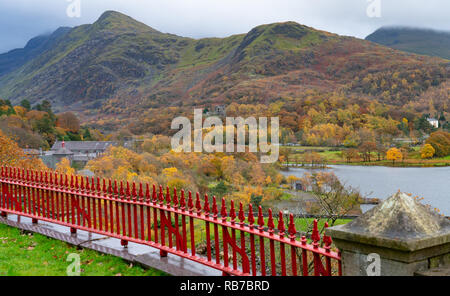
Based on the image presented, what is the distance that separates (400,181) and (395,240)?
5828 centimetres

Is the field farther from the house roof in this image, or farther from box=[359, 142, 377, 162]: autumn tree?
the house roof

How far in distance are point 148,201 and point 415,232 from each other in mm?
3998

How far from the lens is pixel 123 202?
6.18m

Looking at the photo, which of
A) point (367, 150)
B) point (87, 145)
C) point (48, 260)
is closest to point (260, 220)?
point (48, 260)

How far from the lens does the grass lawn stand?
5207mm

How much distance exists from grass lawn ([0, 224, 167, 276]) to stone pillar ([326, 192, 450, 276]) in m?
2.93

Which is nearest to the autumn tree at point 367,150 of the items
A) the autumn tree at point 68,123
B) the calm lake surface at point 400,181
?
the calm lake surface at point 400,181

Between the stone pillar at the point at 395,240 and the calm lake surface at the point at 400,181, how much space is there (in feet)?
143

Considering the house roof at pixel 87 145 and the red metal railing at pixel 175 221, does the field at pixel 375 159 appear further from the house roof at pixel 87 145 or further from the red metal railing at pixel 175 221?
the red metal railing at pixel 175 221

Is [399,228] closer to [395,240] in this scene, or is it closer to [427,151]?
[395,240]

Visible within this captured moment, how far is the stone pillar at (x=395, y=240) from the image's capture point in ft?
9.43

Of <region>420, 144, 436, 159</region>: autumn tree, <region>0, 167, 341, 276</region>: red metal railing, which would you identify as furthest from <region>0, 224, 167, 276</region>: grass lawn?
<region>420, 144, 436, 159</region>: autumn tree
